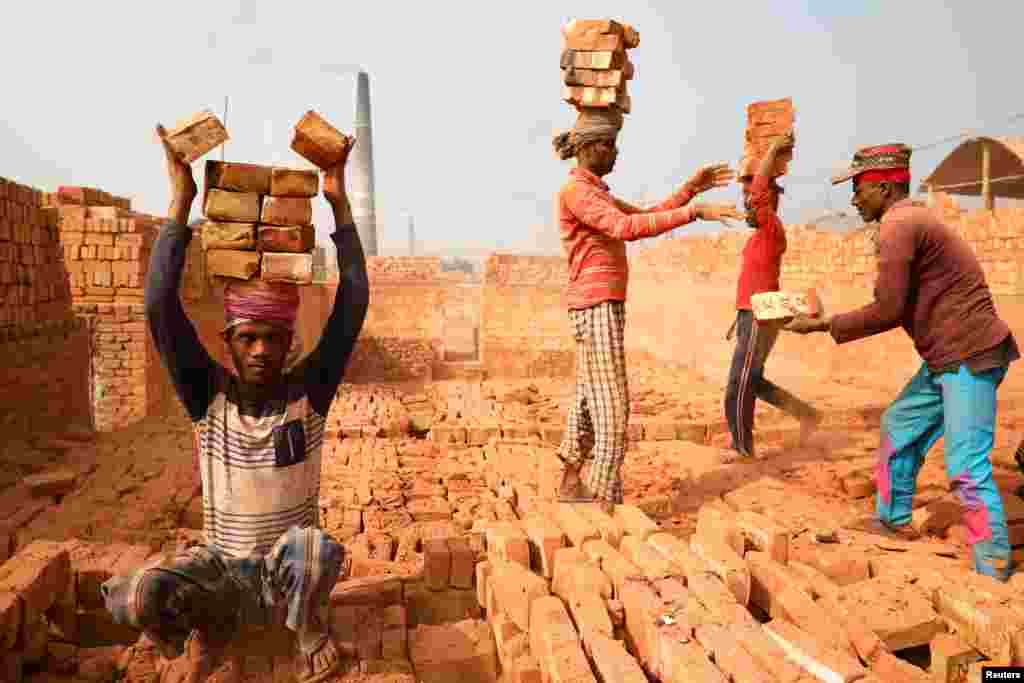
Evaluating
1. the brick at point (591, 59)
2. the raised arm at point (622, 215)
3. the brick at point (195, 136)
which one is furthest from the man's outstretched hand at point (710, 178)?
the brick at point (195, 136)

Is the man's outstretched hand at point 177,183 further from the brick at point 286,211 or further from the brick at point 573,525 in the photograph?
the brick at point 573,525

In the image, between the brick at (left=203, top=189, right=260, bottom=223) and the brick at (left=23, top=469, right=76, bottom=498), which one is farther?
the brick at (left=23, top=469, right=76, bottom=498)

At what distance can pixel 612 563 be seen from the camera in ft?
8.30

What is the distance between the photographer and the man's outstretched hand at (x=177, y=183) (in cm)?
223

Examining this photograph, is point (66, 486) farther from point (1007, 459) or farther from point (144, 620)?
point (1007, 459)

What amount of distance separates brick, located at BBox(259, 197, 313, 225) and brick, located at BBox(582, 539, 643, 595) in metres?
1.70

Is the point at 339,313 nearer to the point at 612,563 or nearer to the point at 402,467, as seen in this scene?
the point at 612,563

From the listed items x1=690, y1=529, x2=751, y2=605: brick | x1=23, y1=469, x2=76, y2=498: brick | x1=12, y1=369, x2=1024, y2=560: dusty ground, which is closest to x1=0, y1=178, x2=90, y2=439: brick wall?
x1=12, y1=369, x2=1024, y2=560: dusty ground

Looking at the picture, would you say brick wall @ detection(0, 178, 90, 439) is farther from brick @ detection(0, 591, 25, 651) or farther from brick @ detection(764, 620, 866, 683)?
brick @ detection(764, 620, 866, 683)

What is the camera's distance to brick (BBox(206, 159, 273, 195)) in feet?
8.18

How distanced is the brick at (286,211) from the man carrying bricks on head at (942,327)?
2.28 m

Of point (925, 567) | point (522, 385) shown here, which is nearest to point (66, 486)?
point (925, 567)

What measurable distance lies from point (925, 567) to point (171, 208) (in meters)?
3.26

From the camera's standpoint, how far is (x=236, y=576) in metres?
2.29
